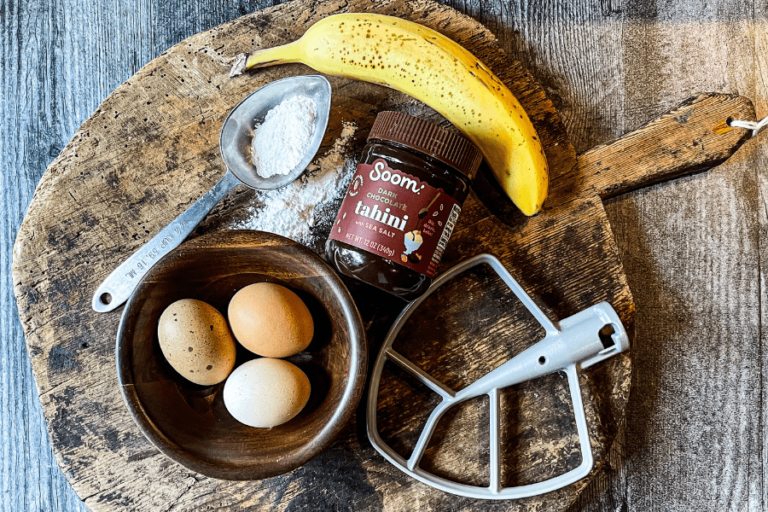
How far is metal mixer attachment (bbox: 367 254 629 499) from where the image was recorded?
72cm

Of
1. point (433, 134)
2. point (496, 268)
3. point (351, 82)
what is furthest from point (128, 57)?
point (496, 268)

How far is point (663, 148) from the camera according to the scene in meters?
0.81

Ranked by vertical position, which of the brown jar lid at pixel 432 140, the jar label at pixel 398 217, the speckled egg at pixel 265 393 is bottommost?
the speckled egg at pixel 265 393

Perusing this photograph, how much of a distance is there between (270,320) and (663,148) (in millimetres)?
641

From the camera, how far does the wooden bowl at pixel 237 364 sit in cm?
67

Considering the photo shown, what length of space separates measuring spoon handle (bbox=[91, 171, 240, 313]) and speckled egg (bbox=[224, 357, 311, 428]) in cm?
22

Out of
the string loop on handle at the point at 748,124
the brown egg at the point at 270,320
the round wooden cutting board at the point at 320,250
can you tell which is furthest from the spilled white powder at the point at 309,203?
the string loop on handle at the point at 748,124

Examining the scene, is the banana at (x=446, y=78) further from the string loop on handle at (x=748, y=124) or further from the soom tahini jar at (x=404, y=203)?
the string loop on handle at (x=748, y=124)

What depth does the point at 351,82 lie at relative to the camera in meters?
0.82

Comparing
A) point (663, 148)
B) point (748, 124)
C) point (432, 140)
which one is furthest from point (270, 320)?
point (748, 124)

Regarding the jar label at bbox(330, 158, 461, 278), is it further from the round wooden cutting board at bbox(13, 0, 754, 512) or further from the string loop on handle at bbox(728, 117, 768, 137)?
the string loop on handle at bbox(728, 117, 768, 137)

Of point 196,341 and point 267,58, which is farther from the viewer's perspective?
point 267,58

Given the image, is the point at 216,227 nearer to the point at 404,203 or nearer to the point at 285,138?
the point at 285,138

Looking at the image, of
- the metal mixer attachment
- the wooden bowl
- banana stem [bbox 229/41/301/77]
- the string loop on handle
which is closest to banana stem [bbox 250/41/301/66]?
banana stem [bbox 229/41/301/77]
